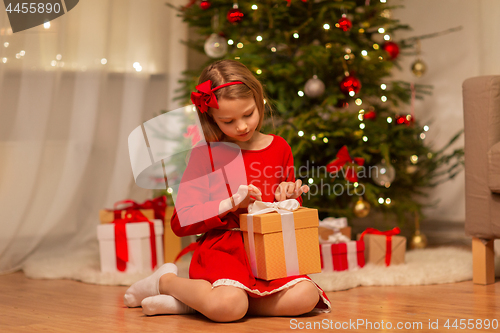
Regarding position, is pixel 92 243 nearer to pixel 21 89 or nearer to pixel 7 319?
pixel 21 89

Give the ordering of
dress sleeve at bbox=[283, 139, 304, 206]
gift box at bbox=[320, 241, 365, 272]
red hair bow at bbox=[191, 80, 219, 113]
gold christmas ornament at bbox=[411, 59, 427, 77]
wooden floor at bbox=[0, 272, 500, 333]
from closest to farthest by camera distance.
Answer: wooden floor at bbox=[0, 272, 500, 333] → red hair bow at bbox=[191, 80, 219, 113] → dress sleeve at bbox=[283, 139, 304, 206] → gift box at bbox=[320, 241, 365, 272] → gold christmas ornament at bbox=[411, 59, 427, 77]

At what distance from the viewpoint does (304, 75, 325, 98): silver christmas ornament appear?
2.05m

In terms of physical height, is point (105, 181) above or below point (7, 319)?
above

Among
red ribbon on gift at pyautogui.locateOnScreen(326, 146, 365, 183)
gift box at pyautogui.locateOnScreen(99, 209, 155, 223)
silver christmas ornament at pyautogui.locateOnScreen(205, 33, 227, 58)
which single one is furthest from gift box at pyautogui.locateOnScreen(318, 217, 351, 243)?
silver christmas ornament at pyautogui.locateOnScreen(205, 33, 227, 58)

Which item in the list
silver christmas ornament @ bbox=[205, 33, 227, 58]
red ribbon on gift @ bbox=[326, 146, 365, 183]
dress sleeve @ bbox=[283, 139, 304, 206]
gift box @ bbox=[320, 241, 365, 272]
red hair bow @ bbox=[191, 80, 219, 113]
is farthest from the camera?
silver christmas ornament @ bbox=[205, 33, 227, 58]

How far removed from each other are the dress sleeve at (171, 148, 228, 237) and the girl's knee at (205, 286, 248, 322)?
18cm

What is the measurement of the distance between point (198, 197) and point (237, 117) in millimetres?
235

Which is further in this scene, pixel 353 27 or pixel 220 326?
pixel 353 27

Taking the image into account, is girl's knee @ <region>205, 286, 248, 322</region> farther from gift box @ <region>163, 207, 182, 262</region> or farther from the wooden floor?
gift box @ <region>163, 207, 182, 262</region>

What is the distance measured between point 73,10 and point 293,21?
98cm

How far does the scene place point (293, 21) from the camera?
2211mm

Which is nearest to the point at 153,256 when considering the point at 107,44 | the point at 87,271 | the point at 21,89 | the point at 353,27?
the point at 87,271

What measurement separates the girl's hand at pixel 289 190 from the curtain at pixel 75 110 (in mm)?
1220

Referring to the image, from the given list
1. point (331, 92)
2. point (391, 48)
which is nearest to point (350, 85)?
point (331, 92)
